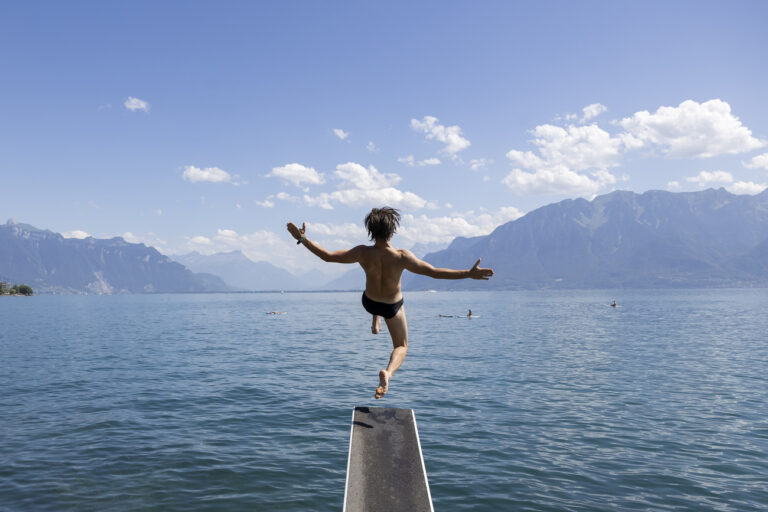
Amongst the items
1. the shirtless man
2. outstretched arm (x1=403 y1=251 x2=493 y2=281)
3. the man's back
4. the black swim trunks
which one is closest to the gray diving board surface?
the shirtless man

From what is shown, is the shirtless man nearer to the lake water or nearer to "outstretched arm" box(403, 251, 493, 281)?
"outstretched arm" box(403, 251, 493, 281)

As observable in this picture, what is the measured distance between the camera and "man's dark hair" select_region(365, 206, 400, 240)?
821 cm

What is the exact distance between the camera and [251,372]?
109 feet

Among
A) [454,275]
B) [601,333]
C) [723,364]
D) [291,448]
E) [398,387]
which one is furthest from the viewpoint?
[601,333]

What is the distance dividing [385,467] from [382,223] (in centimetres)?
383

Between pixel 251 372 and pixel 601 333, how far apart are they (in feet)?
158

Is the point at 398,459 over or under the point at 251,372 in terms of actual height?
over

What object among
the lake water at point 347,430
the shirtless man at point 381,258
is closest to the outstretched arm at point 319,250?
the shirtless man at point 381,258

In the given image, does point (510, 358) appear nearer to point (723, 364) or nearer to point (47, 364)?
point (723, 364)

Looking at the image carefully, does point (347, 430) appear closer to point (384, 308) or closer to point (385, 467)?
point (384, 308)

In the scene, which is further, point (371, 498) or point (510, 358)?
point (510, 358)

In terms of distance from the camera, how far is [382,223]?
821cm

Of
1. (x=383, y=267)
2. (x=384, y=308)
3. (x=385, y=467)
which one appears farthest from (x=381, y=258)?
(x=385, y=467)

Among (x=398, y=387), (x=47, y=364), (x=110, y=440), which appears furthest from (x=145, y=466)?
(x=47, y=364)
